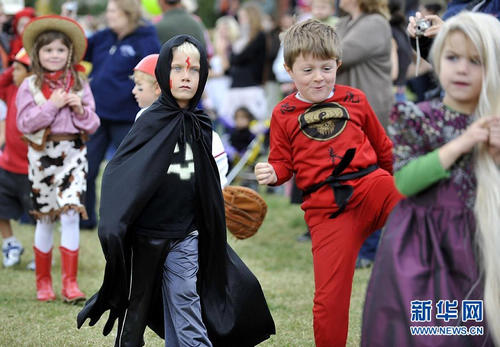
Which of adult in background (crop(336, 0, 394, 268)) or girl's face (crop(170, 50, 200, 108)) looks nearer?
girl's face (crop(170, 50, 200, 108))

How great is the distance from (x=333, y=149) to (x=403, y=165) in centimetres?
89

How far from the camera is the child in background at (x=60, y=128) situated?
586cm

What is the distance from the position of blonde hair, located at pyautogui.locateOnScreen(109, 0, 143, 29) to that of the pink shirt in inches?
72.7

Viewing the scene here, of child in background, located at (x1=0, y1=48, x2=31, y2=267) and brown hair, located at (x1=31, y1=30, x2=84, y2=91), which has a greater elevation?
brown hair, located at (x1=31, y1=30, x2=84, y2=91)

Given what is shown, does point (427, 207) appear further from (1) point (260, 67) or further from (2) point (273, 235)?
(1) point (260, 67)

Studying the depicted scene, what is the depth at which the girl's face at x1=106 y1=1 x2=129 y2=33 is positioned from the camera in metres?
7.70

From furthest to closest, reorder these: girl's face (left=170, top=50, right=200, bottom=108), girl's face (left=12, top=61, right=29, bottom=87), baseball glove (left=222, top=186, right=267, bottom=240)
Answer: girl's face (left=12, top=61, right=29, bottom=87) < baseball glove (left=222, top=186, right=267, bottom=240) < girl's face (left=170, top=50, right=200, bottom=108)

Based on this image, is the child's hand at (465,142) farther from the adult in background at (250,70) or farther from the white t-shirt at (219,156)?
the adult in background at (250,70)

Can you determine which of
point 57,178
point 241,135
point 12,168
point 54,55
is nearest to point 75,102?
point 54,55

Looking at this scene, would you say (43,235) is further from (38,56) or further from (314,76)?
(314,76)

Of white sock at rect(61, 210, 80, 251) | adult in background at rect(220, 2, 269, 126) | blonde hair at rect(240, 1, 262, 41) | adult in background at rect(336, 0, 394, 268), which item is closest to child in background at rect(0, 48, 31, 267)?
white sock at rect(61, 210, 80, 251)

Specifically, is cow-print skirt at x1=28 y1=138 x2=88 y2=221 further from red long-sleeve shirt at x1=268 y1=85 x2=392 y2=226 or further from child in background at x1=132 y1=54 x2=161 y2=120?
red long-sleeve shirt at x1=268 y1=85 x2=392 y2=226

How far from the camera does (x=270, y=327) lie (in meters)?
4.55

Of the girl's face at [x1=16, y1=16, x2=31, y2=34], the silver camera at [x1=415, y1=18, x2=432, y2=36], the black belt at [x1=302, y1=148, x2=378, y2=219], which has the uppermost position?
the girl's face at [x1=16, y1=16, x2=31, y2=34]
